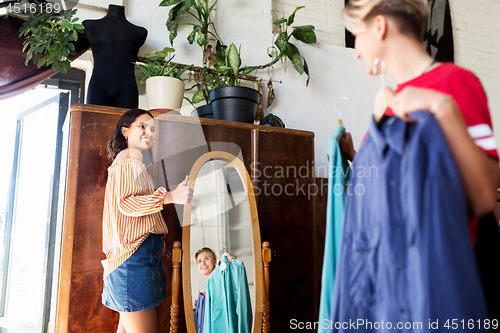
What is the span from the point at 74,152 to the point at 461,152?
4.78ft

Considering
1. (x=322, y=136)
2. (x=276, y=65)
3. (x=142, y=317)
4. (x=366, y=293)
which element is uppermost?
(x=276, y=65)

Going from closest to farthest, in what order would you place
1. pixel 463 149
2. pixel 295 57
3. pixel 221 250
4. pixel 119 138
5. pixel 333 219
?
1. pixel 463 149
2. pixel 333 219
3. pixel 119 138
4. pixel 221 250
5. pixel 295 57

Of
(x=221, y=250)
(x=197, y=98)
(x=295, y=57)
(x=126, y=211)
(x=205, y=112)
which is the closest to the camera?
(x=126, y=211)

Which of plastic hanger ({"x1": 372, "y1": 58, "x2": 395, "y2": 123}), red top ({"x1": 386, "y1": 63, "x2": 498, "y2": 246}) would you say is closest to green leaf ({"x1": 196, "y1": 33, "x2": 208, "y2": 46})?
plastic hanger ({"x1": 372, "y1": 58, "x2": 395, "y2": 123})

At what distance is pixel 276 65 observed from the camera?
276 cm

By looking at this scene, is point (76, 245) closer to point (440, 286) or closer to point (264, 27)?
point (440, 286)

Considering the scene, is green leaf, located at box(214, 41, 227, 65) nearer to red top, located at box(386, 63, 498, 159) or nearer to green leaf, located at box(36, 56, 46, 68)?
green leaf, located at box(36, 56, 46, 68)

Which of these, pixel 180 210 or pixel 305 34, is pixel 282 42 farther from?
pixel 180 210

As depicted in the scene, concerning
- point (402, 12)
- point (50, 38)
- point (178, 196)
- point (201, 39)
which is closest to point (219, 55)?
point (201, 39)

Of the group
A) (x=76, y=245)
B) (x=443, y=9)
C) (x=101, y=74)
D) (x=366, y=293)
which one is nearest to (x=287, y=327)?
(x=76, y=245)

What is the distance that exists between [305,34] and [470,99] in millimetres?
2135

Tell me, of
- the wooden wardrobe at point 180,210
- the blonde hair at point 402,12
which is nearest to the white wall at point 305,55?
the wooden wardrobe at point 180,210

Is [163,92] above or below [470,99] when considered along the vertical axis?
above

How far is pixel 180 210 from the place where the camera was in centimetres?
173
